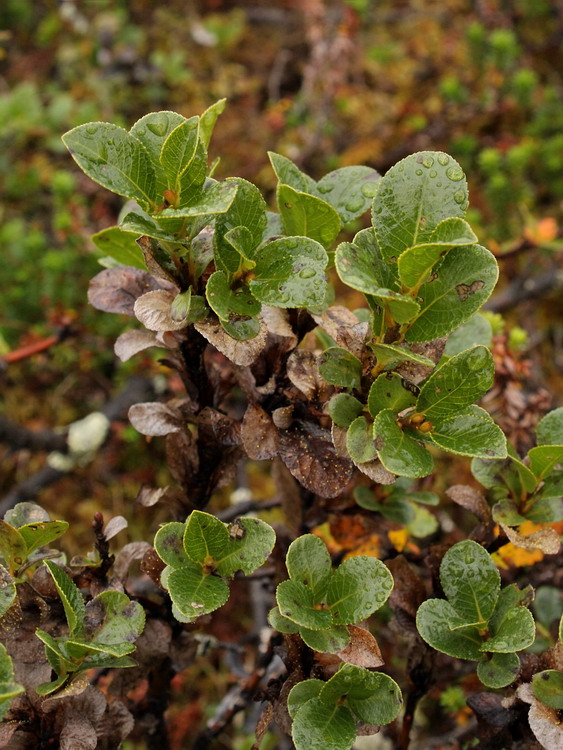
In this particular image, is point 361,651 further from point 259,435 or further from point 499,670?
point 259,435

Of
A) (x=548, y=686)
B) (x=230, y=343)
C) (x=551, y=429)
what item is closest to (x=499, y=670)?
(x=548, y=686)

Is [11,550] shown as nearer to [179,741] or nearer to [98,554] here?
[98,554]

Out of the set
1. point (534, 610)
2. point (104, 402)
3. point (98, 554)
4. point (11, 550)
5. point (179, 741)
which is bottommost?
point (179, 741)

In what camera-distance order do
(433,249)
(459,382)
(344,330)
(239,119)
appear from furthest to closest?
(239,119), (344,330), (459,382), (433,249)

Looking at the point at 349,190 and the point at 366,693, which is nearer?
the point at 366,693

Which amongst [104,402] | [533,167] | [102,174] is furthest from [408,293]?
[533,167]

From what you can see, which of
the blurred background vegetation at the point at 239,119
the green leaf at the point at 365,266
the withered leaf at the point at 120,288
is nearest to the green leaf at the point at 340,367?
the green leaf at the point at 365,266
